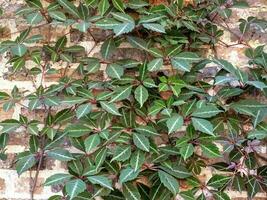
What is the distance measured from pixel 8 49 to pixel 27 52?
0.10 meters

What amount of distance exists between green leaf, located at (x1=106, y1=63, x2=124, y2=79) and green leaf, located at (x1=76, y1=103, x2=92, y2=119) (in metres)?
0.15

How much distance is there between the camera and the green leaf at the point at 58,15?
1.81 meters

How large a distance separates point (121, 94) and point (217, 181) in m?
0.51

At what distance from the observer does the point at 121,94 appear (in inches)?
68.7

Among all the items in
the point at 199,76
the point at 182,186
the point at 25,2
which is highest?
the point at 25,2

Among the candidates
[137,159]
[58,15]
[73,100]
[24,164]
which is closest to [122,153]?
[137,159]

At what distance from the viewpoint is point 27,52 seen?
6.31 ft

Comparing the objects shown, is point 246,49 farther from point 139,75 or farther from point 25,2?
point 25,2

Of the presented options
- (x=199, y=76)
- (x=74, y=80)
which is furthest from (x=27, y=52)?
(x=199, y=76)

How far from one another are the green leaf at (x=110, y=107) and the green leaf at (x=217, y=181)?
0.45 m

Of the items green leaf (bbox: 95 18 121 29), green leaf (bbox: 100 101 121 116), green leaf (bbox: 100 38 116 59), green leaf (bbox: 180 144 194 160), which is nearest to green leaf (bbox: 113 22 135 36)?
green leaf (bbox: 95 18 121 29)

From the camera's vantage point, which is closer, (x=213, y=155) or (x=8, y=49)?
(x=213, y=155)

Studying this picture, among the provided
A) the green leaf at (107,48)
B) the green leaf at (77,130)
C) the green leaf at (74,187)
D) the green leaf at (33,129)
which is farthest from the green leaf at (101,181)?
the green leaf at (107,48)

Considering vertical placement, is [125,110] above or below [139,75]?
below
